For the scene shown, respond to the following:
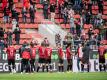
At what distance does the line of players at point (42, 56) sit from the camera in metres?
27.6

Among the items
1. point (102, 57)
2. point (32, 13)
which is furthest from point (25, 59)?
point (32, 13)

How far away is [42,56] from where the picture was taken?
28.3 metres

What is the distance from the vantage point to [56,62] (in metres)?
28.7

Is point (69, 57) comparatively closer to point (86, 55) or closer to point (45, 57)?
point (86, 55)

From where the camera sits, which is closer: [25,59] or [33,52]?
[25,59]

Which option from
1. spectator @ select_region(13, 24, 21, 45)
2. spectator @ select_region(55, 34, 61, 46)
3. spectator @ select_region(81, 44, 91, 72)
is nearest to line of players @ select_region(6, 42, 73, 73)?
spectator @ select_region(81, 44, 91, 72)

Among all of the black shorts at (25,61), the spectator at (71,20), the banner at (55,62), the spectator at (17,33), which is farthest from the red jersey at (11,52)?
the spectator at (71,20)

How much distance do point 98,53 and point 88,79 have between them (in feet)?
27.1

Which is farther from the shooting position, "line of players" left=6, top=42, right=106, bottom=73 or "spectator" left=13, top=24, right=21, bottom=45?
"spectator" left=13, top=24, right=21, bottom=45

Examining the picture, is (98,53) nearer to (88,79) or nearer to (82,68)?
(82,68)

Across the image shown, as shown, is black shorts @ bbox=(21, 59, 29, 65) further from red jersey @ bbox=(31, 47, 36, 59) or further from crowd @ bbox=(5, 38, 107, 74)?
red jersey @ bbox=(31, 47, 36, 59)

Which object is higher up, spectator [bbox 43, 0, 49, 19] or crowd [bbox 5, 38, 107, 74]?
spectator [bbox 43, 0, 49, 19]

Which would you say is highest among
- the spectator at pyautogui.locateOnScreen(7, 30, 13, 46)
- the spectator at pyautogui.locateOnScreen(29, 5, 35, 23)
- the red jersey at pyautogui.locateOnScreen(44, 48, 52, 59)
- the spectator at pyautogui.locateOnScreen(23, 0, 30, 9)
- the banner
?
the spectator at pyautogui.locateOnScreen(23, 0, 30, 9)

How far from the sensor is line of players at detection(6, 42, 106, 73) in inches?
1086
